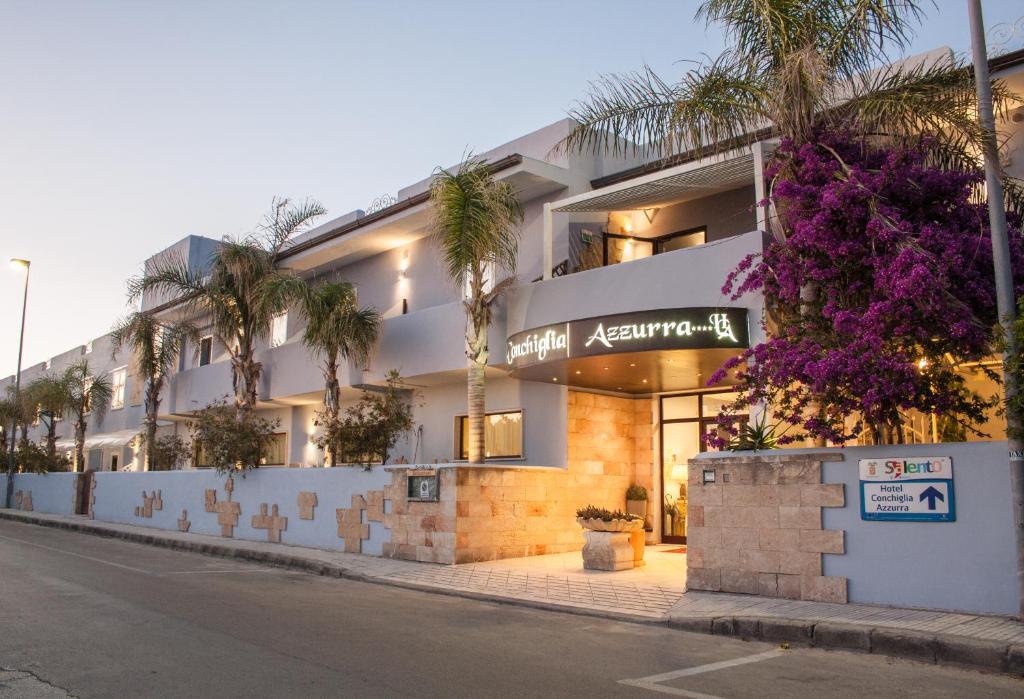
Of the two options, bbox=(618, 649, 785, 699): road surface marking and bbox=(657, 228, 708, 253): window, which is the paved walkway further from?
bbox=(657, 228, 708, 253): window

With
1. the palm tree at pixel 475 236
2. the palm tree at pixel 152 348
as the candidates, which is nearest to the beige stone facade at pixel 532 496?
the palm tree at pixel 475 236

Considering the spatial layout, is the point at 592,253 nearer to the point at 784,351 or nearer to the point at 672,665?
the point at 784,351

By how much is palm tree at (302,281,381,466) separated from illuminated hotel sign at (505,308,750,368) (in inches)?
254

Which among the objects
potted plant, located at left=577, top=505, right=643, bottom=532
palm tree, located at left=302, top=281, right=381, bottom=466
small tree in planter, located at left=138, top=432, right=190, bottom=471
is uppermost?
palm tree, located at left=302, top=281, right=381, bottom=466

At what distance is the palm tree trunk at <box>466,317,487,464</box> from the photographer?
16.2 metres

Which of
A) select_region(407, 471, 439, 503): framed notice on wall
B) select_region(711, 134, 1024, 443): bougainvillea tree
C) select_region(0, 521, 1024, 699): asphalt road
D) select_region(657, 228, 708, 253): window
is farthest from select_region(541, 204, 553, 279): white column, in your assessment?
select_region(0, 521, 1024, 699): asphalt road

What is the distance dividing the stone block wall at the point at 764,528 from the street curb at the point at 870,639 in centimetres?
153

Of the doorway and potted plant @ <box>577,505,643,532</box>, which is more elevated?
the doorway

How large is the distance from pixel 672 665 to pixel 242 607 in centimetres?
514

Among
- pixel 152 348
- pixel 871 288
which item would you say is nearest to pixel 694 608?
pixel 871 288

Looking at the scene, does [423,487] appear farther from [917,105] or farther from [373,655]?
[917,105]

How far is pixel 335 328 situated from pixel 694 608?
11.7m

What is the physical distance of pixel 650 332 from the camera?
44.3ft

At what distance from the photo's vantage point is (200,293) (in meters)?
23.0
